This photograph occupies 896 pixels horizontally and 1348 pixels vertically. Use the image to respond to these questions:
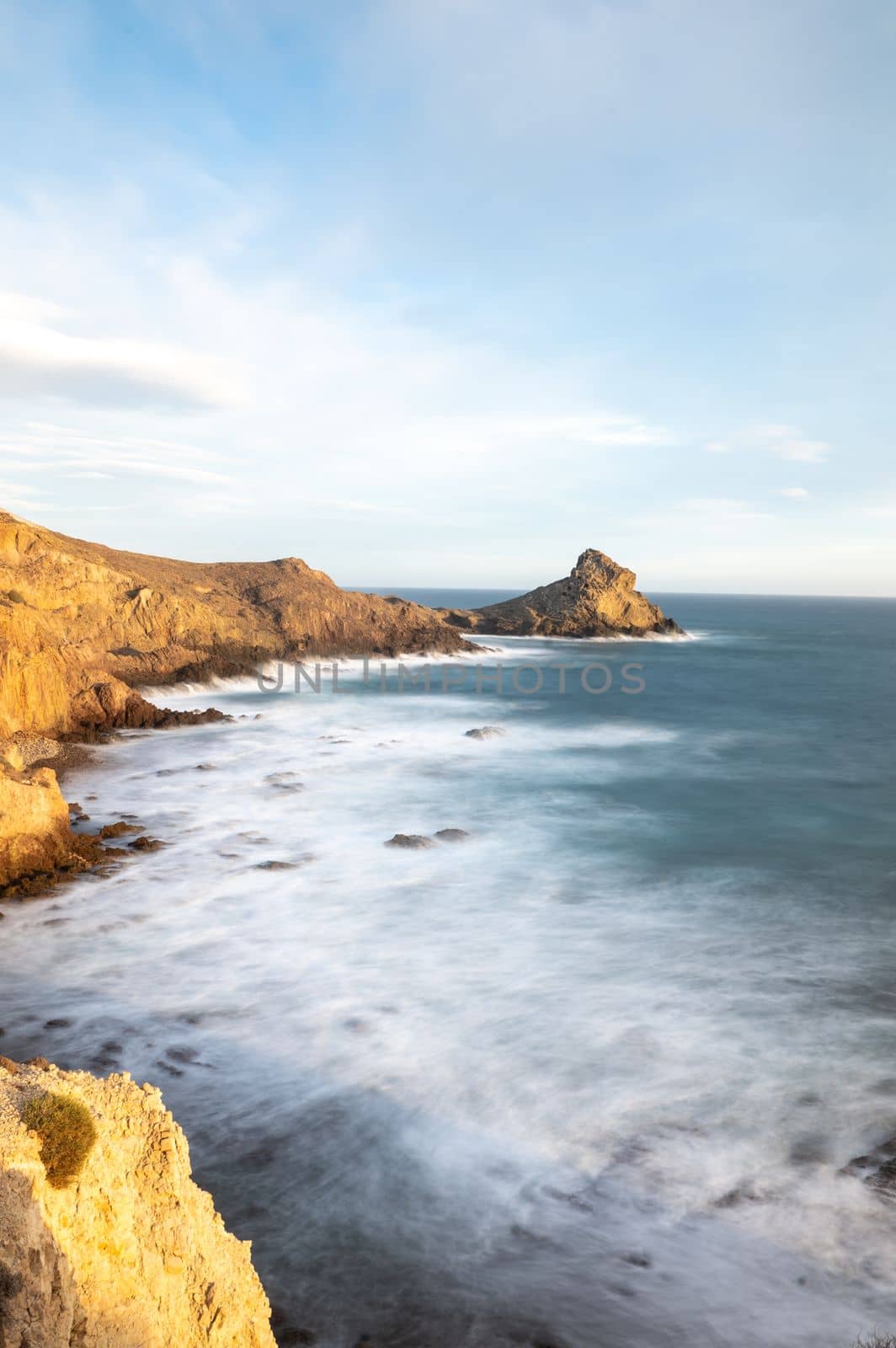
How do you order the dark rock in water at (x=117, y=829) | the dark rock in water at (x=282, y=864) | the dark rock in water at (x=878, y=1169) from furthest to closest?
1. the dark rock in water at (x=117, y=829)
2. the dark rock in water at (x=282, y=864)
3. the dark rock in water at (x=878, y=1169)

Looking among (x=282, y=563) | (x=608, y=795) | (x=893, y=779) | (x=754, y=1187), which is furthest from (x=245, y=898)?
(x=282, y=563)

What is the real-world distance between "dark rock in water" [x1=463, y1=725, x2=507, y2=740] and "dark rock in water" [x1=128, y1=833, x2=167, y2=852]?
63.6 ft

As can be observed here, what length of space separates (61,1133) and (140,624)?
43.2m

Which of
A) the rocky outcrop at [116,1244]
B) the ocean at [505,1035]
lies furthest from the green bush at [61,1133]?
the ocean at [505,1035]

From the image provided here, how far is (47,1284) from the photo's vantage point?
14.3 feet

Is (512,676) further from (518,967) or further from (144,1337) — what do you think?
(144,1337)

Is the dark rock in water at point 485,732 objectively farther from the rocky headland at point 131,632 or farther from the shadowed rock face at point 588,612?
the shadowed rock face at point 588,612

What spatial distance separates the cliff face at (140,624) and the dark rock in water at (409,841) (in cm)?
1265

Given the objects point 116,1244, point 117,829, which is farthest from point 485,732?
point 116,1244

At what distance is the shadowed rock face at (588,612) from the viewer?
96.7 metres

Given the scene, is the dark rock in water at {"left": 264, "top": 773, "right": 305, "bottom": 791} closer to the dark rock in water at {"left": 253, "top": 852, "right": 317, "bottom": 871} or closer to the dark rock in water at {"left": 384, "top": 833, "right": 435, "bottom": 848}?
the dark rock in water at {"left": 384, "top": 833, "right": 435, "bottom": 848}

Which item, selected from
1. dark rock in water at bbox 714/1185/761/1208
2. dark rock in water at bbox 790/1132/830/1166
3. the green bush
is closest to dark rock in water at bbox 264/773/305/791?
dark rock in water at bbox 790/1132/830/1166

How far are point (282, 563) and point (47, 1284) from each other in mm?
68574

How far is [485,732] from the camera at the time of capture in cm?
3731
